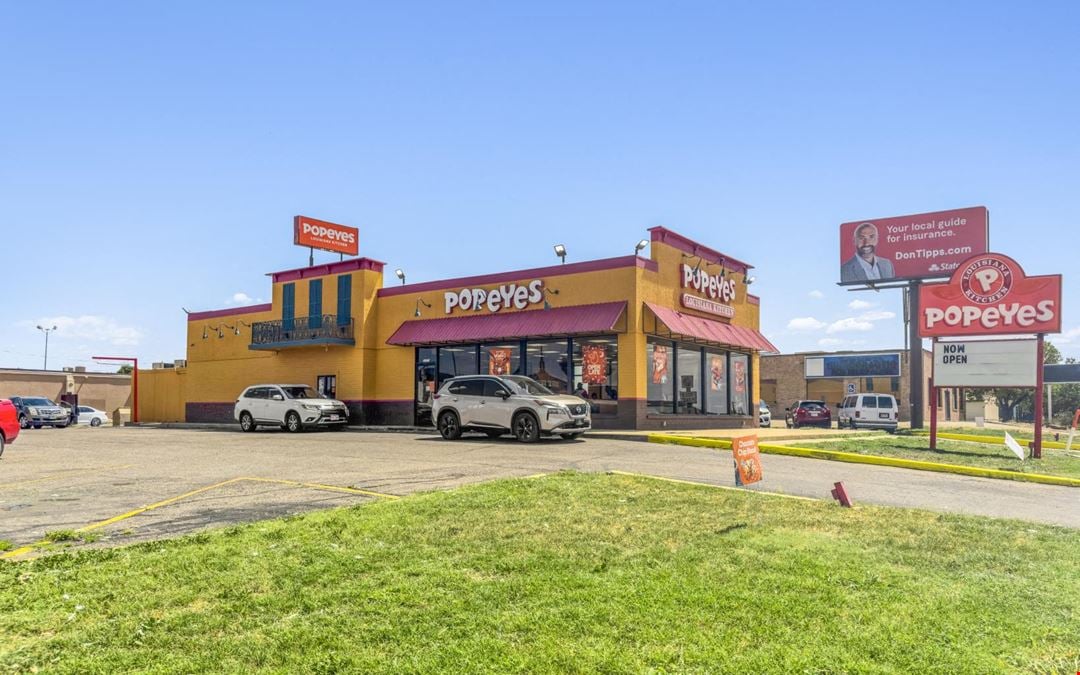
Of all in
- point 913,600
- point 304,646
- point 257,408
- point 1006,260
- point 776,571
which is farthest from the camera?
point 257,408

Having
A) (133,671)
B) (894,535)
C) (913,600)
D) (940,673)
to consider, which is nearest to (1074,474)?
(894,535)

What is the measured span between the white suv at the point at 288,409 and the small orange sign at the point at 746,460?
20.6 m

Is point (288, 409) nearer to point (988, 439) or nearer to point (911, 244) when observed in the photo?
point (988, 439)

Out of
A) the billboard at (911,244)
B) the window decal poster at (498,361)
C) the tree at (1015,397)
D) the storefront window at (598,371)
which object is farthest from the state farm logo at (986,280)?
the tree at (1015,397)

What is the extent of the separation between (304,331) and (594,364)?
1455 cm

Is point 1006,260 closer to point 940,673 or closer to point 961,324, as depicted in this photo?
point 961,324

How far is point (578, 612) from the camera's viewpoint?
4676 mm

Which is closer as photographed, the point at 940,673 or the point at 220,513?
the point at 940,673

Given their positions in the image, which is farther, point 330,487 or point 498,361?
point 498,361

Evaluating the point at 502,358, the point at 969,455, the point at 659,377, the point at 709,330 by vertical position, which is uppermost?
the point at 709,330

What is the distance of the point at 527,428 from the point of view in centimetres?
1912

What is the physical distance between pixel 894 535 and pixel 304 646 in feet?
18.4

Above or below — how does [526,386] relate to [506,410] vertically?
above

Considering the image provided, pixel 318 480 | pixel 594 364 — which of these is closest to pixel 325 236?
pixel 594 364
